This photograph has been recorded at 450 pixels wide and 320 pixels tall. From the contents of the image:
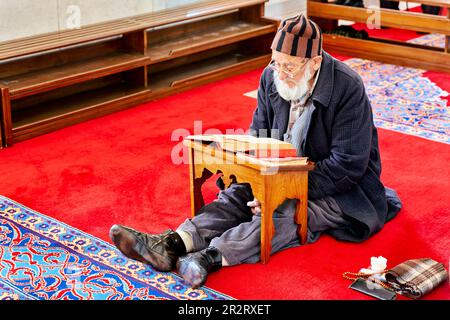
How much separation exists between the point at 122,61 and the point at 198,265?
2808 millimetres

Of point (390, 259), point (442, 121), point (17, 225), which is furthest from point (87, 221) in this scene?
point (442, 121)

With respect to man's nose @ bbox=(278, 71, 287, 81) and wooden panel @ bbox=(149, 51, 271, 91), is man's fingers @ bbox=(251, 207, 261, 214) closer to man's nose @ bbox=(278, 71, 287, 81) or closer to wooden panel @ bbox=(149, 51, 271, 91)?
man's nose @ bbox=(278, 71, 287, 81)

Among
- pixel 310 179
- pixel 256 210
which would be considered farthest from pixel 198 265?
pixel 310 179

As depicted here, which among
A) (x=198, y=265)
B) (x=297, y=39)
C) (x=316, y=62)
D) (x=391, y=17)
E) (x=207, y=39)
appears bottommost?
(x=198, y=265)

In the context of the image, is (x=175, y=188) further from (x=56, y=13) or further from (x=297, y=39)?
(x=56, y=13)

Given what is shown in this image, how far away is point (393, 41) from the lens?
701 centimetres

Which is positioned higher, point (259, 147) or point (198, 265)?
point (259, 147)

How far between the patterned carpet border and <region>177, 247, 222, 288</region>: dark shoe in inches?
1.8

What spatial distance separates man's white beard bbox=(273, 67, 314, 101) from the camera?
3430 millimetres

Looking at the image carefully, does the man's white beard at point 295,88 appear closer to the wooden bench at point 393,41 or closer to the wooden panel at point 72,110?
the wooden panel at point 72,110

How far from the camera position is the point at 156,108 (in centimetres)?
568

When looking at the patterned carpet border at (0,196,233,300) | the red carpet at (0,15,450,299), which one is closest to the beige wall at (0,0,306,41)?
the red carpet at (0,15,450,299)
